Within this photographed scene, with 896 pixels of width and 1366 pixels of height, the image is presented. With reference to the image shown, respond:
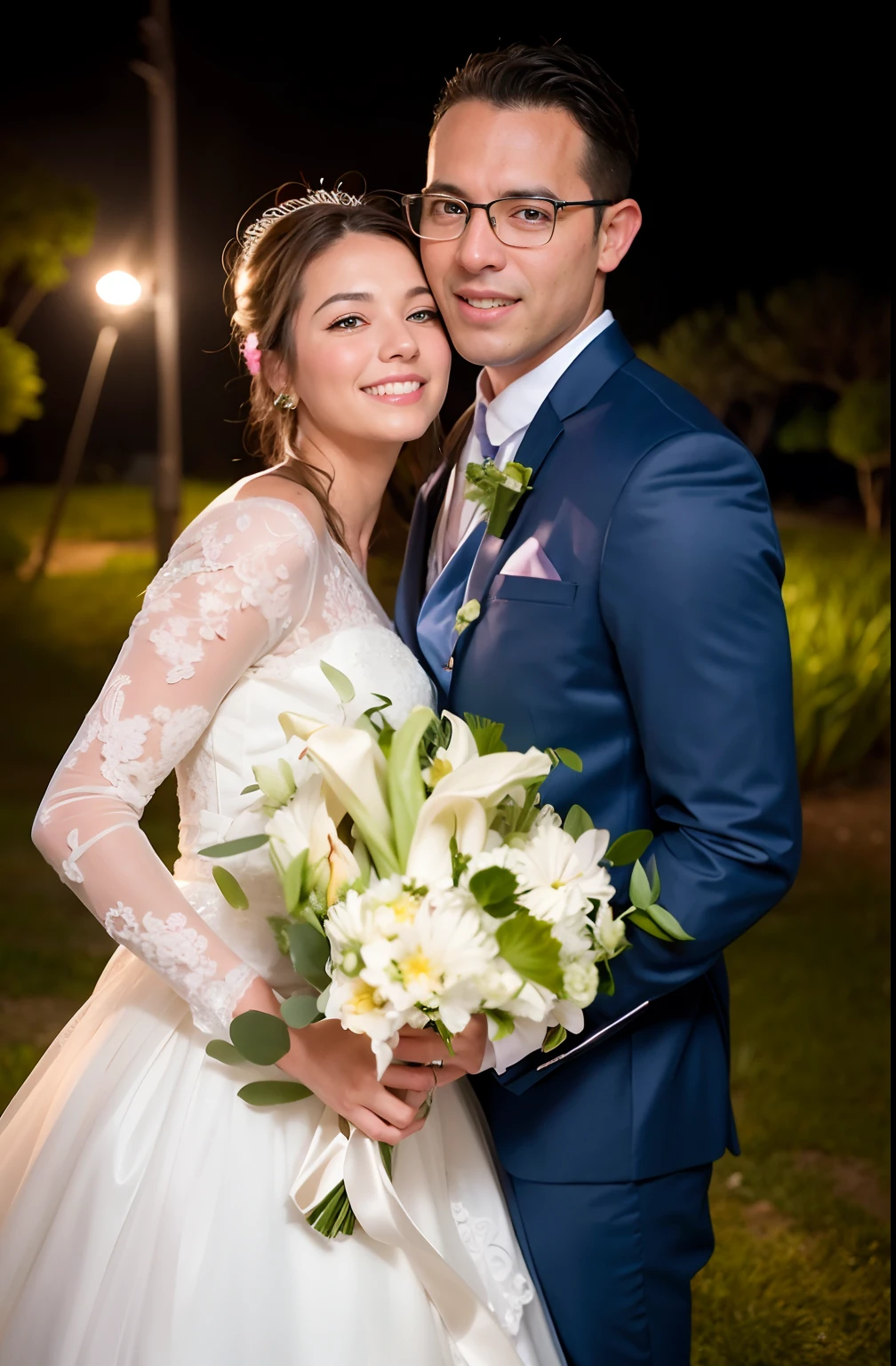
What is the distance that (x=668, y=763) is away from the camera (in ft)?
4.87

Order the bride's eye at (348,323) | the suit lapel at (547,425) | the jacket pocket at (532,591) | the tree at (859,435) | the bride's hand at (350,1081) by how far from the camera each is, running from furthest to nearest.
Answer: the tree at (859,435)
the bride's eye at (348,323)
the suit lapel at (547,425)
the jacket pocket at (532,591)
the bride's hand at (350,1081)

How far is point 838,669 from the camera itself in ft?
19.2

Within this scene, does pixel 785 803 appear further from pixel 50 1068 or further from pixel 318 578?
pixel 50 1068

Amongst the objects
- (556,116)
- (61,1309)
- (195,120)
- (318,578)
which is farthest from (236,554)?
(195,120)

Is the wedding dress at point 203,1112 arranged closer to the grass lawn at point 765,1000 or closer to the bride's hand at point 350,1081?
the bride's hand at point 350,1081

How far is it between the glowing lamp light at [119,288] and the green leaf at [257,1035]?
3799 millimetres

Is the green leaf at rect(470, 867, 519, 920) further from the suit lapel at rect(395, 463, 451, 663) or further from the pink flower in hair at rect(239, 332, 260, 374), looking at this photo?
the pink flower in hair at rect(239, 332, 260, 374)

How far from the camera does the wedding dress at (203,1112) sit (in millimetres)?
1469

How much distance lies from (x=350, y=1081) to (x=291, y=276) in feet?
3.86

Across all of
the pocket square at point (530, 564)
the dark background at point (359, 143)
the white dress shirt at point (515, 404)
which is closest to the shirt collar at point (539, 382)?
the white dress shirt at point (515, 404)

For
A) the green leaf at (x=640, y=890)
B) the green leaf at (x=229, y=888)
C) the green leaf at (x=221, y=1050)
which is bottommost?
the green leaf at (x=221, y=1050)

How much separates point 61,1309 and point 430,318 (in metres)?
1.44

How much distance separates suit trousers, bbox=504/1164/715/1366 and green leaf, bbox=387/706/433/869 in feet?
1.97

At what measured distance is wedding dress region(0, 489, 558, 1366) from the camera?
4.82 ft
